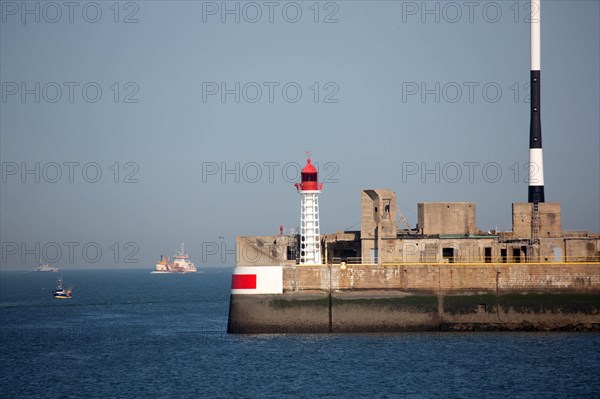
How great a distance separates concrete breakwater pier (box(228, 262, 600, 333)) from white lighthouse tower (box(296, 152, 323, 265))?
2.18 m

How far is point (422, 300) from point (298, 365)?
10.5m

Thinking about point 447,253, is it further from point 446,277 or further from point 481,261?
point 446,277

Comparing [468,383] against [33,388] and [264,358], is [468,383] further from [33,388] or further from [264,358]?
[33,388]

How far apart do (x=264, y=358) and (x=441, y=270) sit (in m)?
11.8

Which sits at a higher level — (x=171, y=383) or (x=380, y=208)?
(x=380, y=208)

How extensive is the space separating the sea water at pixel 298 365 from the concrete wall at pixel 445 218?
726 cm

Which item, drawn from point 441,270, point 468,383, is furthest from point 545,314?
point 468,383

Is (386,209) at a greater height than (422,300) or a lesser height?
greater

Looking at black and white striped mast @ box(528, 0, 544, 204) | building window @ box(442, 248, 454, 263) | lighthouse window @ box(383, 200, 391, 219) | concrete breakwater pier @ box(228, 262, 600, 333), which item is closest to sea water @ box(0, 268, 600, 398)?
concrete breakwater pier @ box(228, 262, 600, 333)

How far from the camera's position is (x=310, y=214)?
184ft

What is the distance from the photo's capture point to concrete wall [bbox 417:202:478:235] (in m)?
58.6

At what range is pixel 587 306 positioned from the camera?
5434 cm

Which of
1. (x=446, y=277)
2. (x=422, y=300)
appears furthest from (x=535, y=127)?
(x=422, y=300)

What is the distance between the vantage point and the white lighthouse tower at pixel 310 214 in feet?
184
